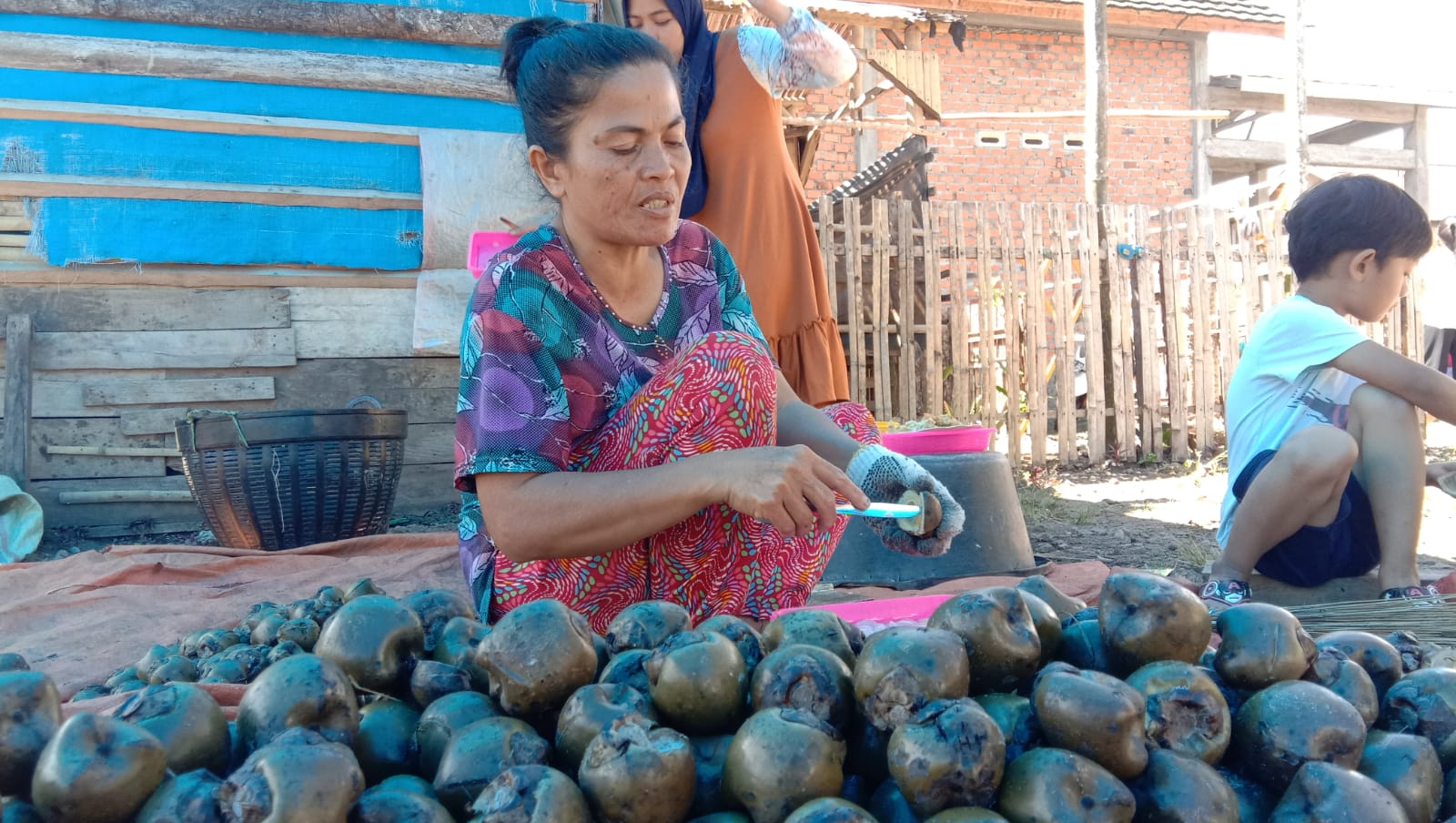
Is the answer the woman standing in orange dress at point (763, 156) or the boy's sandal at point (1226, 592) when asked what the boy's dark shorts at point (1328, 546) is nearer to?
the boy's sandal at point (1226, 592)

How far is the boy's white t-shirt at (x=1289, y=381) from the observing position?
3379 mm

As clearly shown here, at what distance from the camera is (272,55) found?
5648 mm

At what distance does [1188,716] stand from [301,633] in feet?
5.49

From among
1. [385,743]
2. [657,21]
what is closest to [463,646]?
[385,743]

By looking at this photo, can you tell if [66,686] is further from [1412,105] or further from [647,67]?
[1412,105]

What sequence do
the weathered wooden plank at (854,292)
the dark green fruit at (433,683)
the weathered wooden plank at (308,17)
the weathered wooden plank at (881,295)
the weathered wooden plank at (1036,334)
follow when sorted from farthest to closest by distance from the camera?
1. the weathered wooden plank at (1036,334)
2. the weathered wooden plank at (881,295)
3. the weathered wooden plank at (854,292)
4. the weathered wooden plank at (308,17)
5. the dark green fruit at (433,683)

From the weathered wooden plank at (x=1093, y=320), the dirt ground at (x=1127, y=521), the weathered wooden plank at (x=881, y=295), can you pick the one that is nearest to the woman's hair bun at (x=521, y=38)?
the dirt ground at (x=1127, y=521)

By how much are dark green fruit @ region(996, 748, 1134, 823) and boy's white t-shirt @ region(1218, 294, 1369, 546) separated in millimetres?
2794

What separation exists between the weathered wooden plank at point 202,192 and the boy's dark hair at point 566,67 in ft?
12.0

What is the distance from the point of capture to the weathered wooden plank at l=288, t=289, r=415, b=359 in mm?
5715

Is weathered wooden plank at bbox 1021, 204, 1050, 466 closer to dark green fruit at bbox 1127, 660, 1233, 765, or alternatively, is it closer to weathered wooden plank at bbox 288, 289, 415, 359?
weathered wooden plank at bbox 288, 289, 415, 359

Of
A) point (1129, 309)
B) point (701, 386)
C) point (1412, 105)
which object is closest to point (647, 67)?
point (701, 386)

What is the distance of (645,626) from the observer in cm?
147

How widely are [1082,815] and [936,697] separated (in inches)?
7.7
